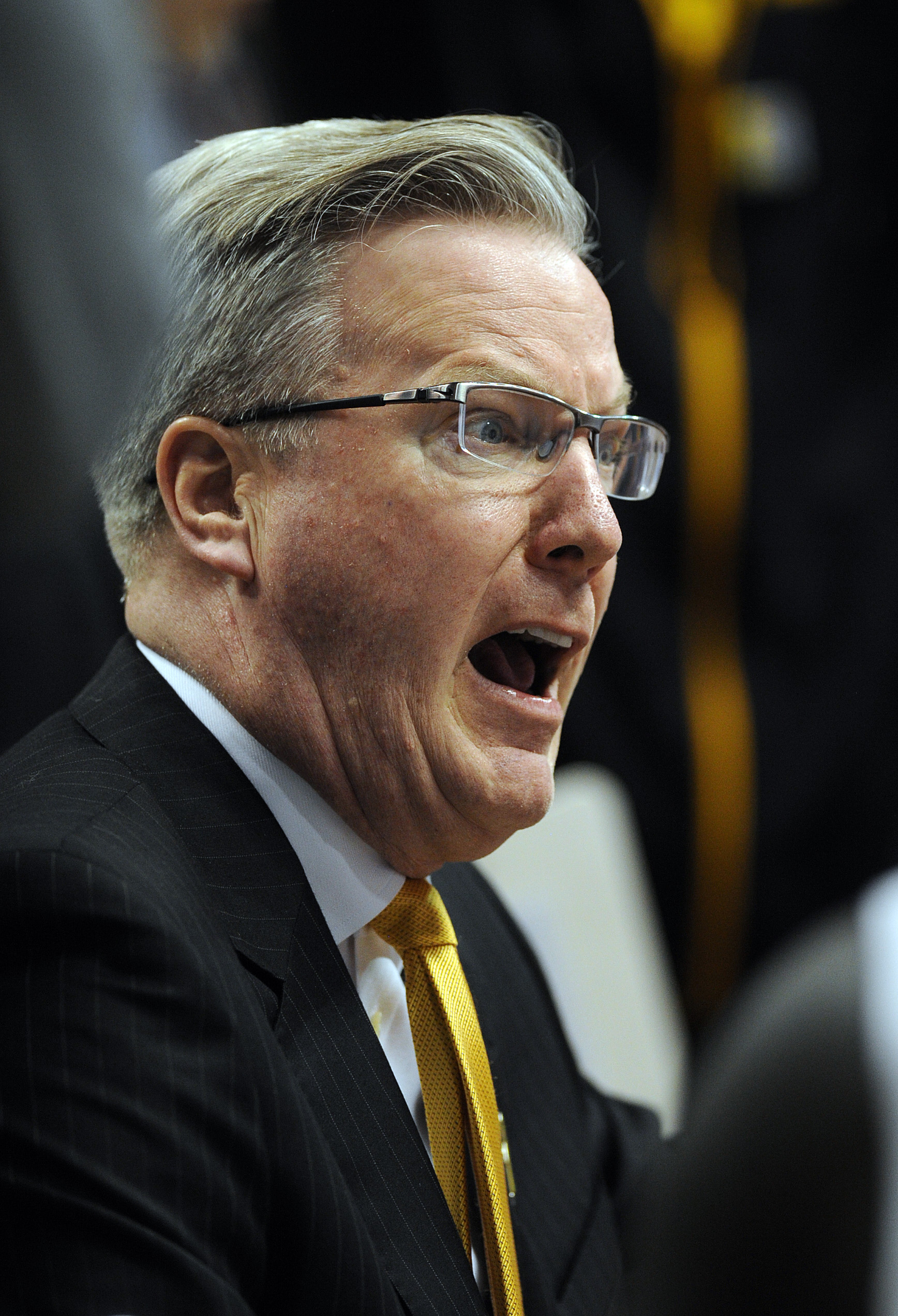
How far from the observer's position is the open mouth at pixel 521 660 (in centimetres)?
118

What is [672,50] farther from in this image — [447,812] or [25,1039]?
[25,1039]

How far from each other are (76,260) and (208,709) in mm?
530

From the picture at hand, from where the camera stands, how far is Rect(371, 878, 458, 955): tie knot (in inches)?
44.7

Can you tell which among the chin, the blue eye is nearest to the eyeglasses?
the blue eye

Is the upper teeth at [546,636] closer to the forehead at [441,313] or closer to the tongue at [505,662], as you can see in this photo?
the tongue at [505,662]

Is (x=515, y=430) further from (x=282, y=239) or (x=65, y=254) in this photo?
(x=65, y=254)

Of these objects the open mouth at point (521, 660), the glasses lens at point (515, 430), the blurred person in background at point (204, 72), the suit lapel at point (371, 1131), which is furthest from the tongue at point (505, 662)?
the blurred person in background at point (204, 72)

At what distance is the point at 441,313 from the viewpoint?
3.52 feet

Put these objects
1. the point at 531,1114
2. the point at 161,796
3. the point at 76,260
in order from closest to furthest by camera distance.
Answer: the point at 76,260, the point at 161,796, the point at 531,1114

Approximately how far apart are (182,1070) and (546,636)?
1.56 feet

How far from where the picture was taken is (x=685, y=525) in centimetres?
280

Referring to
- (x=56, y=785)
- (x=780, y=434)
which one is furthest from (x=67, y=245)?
(x=780, y=434)

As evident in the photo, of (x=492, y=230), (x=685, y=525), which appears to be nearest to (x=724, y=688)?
(x=685, y=525)

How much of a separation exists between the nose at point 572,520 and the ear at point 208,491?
23 centimetres
